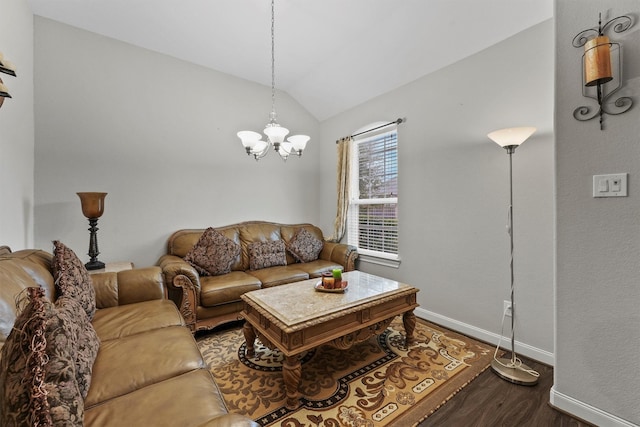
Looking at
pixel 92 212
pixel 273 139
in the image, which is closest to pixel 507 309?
pixel 273 139

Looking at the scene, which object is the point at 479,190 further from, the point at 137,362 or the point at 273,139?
the point at 137,362

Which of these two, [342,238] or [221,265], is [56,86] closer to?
Result: [221,265]

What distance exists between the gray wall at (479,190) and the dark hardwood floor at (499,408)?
0.52 meters

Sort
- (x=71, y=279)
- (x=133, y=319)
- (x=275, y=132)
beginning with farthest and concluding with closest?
1. (x=275, y=132)
2. (x=133, y=319)
3. (x=71, y=279)

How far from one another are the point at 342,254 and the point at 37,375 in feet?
9.98

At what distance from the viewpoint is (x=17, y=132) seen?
81.1 inches

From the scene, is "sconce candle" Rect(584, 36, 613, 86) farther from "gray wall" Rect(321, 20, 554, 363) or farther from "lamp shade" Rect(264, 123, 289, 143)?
"lamp shade" Rect(264, 123, 289, 143)

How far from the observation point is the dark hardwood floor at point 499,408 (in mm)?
1502

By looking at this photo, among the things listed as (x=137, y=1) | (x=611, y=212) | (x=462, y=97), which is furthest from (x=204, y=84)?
(x=611, y=212)

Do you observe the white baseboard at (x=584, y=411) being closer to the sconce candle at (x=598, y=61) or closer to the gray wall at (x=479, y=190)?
the gray wall at (x=479, y=190)

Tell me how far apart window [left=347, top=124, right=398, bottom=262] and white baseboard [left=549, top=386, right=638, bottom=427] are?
180 cm

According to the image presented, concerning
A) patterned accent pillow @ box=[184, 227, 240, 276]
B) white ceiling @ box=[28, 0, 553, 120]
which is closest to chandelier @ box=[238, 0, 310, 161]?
white ceiling @ box=[28, 0, 553, 120]

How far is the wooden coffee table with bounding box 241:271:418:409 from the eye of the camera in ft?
5.24

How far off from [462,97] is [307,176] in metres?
2.43
